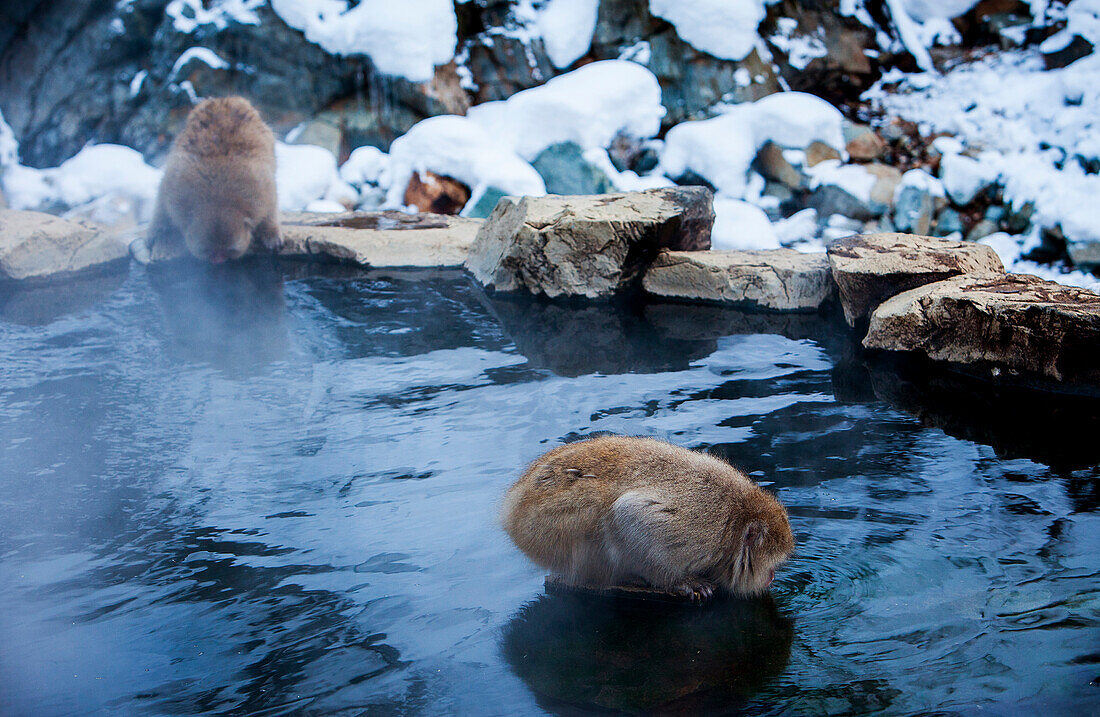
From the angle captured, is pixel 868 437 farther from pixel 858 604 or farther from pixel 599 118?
pixel 599 118

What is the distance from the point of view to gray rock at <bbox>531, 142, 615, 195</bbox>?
995cm

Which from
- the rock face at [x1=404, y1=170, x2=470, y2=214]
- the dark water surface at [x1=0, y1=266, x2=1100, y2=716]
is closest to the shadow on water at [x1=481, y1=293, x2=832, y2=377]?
the dark water surface at [x1=0, y1=266, x2=1100, y2=716]

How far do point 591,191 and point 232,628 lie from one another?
8.11m

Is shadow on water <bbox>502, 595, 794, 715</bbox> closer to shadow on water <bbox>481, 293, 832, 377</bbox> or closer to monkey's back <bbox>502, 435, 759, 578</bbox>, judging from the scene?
monkey's back <bbox>502, 435, 759, 578</bbox>

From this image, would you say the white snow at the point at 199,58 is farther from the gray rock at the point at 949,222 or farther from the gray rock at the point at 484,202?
the gray rock at the point at 949,222

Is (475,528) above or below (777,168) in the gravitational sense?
below

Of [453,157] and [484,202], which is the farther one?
[453,157]

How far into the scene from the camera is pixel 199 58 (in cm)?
1070

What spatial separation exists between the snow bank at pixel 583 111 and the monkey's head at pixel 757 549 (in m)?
8.33

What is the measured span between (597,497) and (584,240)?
3071 millimetres

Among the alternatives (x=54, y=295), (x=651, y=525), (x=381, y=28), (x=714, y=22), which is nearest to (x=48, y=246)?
(x=54, y=295)

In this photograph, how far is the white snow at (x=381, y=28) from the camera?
11.0m

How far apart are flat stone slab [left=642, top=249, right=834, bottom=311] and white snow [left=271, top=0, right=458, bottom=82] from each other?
6983 millimetres

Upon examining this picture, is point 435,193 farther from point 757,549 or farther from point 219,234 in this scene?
point 757,549
